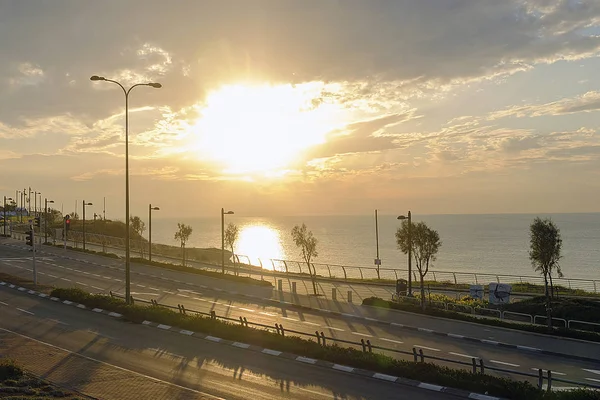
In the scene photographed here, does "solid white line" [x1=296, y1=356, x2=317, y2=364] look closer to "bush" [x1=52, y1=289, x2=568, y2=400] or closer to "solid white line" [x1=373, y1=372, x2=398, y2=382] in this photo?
"bush" [x1=52, y1=289, x2=568, y2=400]

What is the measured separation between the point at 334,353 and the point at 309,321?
11036 millimetres

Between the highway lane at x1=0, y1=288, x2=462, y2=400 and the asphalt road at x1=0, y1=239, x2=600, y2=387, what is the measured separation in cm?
587

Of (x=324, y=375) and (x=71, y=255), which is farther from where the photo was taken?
(x=71, y=255)

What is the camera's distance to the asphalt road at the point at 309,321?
24094 millimetres

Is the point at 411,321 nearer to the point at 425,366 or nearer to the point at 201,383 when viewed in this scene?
the point at 425,366

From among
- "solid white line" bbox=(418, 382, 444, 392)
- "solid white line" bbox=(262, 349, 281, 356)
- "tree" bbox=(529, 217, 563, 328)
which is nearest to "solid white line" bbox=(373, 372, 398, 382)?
"solid white line" bbox=(418, 382, 444, 392)

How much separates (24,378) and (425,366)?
594 inches

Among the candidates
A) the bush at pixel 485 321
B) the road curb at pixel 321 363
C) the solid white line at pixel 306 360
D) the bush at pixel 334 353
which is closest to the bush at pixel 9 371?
the road curb at pixel 321 363

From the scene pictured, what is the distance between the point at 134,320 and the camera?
3128 cm

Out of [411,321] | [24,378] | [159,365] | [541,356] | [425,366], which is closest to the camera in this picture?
[24,378]

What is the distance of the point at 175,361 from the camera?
22.7 m

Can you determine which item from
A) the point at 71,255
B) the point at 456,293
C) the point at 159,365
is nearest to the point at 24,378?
the point at 159,365

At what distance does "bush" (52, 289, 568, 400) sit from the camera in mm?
18172

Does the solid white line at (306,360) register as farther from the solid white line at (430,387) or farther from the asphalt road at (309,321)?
the solid white line at (430,387)
